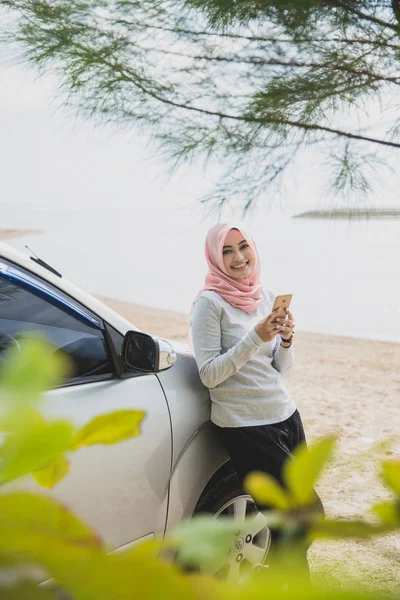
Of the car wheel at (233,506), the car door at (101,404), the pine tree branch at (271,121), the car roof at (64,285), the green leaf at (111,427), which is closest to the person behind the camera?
the green leaf at (111,427)

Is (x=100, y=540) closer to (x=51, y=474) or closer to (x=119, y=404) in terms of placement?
(x=51, y=474)

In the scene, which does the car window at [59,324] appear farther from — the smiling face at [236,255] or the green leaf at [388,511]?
the green leaf at [388,511]

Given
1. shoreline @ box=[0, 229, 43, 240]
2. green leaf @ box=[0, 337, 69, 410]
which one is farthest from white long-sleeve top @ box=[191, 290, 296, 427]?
shoreline @ box=[0, 229, 43, 240]

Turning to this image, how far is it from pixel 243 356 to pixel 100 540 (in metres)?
2.12

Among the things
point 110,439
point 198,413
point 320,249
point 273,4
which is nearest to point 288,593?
point 110,439

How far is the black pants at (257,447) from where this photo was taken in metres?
2.34

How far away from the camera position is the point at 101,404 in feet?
6.10

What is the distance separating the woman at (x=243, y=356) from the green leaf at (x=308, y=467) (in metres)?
2.07

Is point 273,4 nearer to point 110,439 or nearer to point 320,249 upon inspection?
point 110,439

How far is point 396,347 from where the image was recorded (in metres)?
11.8

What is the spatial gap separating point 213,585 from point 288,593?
0.03m

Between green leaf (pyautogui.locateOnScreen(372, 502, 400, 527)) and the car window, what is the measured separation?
1625 mm

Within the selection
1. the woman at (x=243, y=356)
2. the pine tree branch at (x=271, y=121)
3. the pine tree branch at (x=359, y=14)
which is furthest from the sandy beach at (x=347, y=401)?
the pine tree branch at (x=359, y=14)

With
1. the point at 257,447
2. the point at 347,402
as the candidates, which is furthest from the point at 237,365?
the point at 347,402
